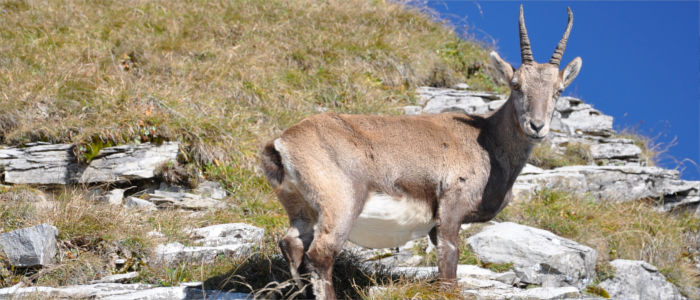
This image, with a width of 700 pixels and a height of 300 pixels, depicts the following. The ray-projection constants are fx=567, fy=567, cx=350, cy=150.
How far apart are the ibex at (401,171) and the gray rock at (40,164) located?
4.30 metres

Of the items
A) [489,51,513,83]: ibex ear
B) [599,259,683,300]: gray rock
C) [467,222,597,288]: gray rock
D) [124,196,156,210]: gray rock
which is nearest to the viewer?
[489,51,513,83]: ibex ear

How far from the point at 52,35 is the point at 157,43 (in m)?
1.93

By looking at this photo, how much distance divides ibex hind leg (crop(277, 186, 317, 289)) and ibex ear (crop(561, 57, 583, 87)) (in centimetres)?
307

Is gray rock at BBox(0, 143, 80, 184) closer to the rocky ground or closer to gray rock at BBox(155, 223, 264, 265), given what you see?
the rocky ground

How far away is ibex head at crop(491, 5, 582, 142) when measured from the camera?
543 centimetres

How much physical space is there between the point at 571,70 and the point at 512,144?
43.7 inches

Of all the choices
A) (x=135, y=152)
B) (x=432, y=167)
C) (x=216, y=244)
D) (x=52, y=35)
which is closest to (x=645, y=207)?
(x=432, y=167)

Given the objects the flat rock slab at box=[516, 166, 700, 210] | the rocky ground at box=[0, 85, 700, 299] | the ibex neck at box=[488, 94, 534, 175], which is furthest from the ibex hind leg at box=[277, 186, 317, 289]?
the flat rock slab at box=[516, 166, 700, 210]

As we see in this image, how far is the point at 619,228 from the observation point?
908 cm

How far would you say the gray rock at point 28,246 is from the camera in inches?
223

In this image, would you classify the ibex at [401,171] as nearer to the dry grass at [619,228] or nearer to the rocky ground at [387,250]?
the rocky ground at [387,250]

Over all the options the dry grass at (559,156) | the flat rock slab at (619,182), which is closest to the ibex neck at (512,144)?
→ the flat rock slab at (619,182)

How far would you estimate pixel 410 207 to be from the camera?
5.23 metres

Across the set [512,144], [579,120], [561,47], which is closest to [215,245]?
[512,144]
